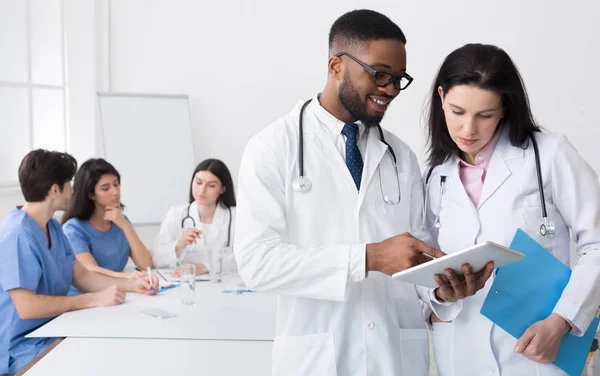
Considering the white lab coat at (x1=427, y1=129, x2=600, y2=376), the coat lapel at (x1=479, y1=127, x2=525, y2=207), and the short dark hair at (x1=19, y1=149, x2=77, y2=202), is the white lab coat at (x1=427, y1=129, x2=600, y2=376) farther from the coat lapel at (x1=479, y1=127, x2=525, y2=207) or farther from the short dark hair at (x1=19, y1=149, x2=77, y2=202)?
the short dark hair at (x1=19, y1=149, x2=77, y2=202)

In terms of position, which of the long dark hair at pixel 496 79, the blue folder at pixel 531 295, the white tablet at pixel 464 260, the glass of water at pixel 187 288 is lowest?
the glass of water at pixel 187 288

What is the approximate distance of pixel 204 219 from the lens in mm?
4125

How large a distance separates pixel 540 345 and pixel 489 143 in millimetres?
561

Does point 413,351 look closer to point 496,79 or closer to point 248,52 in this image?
point 496,79

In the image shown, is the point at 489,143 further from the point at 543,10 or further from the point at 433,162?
the point at 543,10

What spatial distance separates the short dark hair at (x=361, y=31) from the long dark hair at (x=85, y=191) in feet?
6.92

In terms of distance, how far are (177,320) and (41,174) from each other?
0.87 m

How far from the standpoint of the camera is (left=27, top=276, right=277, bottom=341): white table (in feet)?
8.13

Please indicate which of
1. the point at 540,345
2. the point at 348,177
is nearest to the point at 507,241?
the point at 540,345

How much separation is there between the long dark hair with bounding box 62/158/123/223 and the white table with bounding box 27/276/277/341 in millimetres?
632

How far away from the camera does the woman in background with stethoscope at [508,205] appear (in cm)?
165

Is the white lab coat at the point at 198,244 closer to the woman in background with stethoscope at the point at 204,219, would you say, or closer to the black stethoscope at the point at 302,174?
the woman in background with stethoscope at the point at 204,219

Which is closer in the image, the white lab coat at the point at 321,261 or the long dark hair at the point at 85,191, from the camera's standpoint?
the white lab coat at the point at 321,261

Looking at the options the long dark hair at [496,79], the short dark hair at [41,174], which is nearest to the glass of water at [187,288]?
the short dark hair at [41,174]
